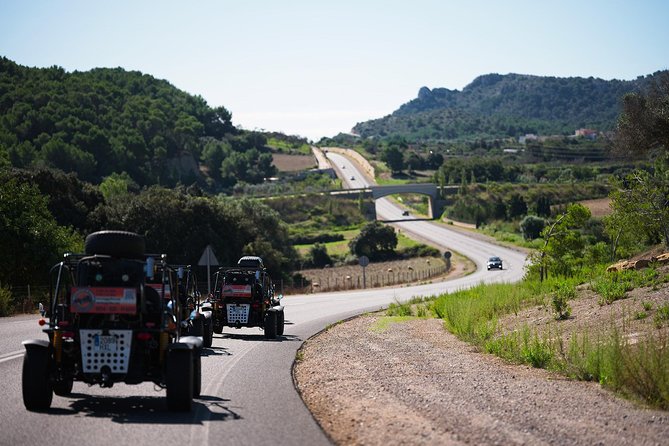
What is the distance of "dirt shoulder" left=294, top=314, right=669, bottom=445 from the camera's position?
415 inches

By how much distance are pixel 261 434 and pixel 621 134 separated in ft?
106

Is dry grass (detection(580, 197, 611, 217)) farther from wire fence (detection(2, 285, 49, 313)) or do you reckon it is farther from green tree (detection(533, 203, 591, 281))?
wire fence (detection(2, 285, 49, 313))

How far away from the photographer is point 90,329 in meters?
12.0

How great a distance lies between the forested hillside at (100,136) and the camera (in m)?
116

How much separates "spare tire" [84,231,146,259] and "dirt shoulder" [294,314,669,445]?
3471mm

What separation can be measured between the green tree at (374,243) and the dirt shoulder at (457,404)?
77797mm

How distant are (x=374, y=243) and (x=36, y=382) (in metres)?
88.2

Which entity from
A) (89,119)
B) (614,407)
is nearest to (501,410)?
(614,407)

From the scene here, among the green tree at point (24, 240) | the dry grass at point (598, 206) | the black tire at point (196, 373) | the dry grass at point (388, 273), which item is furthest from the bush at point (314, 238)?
the black tire at point (196, 373)

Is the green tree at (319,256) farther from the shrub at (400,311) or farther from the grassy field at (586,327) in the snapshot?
the grassy field at (586,327)

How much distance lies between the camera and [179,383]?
11.9 metres

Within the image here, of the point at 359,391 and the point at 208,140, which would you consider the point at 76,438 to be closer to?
the point at 359,391

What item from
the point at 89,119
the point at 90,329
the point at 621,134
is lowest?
the point at 90,329

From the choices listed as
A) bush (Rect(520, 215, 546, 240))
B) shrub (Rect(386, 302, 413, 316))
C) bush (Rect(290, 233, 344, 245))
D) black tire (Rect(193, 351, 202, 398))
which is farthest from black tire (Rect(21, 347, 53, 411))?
bush (Rect(520, 215, 546, 240))
